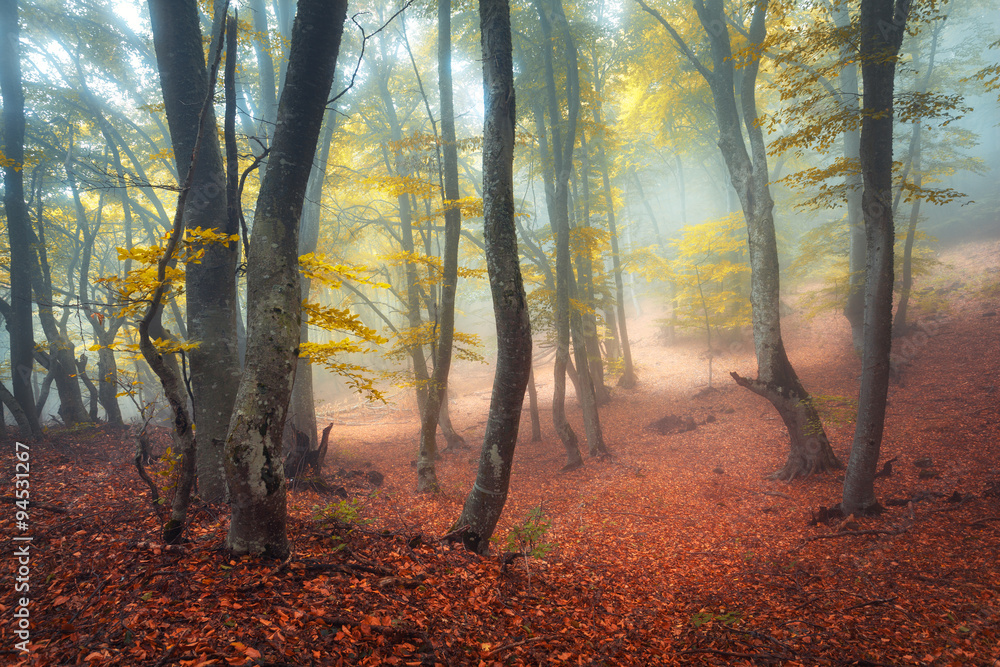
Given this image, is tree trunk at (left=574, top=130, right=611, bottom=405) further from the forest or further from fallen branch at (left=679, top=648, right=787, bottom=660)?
fallen branch at (left=679, top=648, right=787, bottom=660)

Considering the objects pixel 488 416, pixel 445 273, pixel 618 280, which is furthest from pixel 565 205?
pixel 618 280

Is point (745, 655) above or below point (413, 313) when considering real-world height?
below

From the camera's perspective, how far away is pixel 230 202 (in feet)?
13.7

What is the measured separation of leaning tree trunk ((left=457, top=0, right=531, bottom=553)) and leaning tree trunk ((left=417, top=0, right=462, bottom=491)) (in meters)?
3.62

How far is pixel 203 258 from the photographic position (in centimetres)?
472

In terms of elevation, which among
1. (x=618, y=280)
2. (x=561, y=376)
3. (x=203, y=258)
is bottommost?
(x=561, y=376)

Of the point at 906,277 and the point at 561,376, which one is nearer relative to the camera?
the point at 561,376

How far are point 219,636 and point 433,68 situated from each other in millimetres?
21127

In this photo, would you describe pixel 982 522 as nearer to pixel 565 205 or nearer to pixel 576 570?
pixel 576 570

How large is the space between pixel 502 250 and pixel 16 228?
1185 centimetres

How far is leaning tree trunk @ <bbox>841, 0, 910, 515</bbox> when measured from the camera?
230 inches

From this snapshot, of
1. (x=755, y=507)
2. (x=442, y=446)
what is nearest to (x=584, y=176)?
(x=442, y=446)

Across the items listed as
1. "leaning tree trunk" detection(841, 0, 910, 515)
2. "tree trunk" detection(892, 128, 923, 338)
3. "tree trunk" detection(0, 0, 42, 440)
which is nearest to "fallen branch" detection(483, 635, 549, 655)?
"leaning tree trunk" detection(841, 0, 910, 515)

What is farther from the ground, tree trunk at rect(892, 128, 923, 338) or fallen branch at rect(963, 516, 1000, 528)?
tree trunk at rect(892, 128, 923, 338)
